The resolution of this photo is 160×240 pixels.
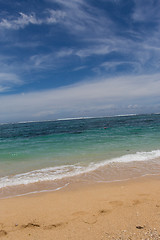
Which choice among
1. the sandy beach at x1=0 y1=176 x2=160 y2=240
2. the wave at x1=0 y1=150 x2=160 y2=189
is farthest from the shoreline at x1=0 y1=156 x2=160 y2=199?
the sandy beach at x1=0 y1=176 x2=160 y2=240

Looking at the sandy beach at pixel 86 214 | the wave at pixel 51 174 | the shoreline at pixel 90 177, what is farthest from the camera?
the wave at pixel 51 174

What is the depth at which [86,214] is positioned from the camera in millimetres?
5375

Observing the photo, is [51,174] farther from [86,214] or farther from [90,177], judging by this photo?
[86,214]

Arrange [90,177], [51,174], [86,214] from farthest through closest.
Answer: [51,174], [90,177], [86,214]

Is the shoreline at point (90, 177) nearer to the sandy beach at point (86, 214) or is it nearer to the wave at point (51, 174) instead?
the wave at point (51, 174)

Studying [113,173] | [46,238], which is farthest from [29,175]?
[46,238]

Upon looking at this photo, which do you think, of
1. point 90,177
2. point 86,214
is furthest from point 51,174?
point 86,214

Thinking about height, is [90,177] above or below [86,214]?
below

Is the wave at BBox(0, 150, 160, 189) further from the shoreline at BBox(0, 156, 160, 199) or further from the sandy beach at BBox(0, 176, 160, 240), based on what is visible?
the sandy beach at BBox(0, 176, 160, 240)

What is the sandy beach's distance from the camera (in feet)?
14.4

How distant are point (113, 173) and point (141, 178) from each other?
1688 mm

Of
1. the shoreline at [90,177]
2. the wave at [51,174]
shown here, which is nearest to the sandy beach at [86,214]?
the shoreline at [90,177]

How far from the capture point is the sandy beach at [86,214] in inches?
173

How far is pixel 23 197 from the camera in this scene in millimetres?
7137
